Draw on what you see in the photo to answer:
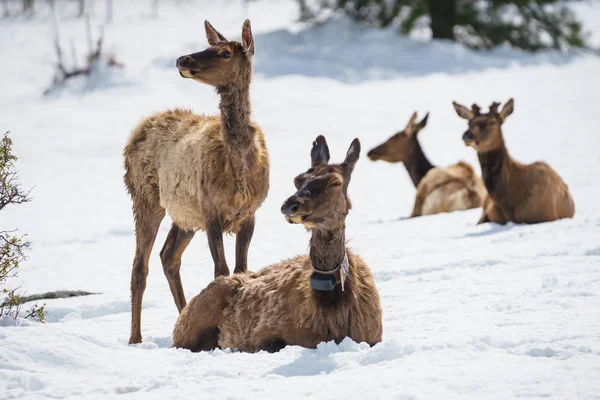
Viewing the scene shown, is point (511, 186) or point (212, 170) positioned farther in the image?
point (511, 186)

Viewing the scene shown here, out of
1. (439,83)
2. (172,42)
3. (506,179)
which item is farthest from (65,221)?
(172,42)

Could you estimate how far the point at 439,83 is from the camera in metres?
27.5

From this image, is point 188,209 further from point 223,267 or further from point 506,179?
point 506,179

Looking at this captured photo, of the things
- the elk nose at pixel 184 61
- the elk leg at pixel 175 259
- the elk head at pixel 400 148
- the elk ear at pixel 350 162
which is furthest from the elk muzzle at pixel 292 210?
the elk head at pixel 400 148

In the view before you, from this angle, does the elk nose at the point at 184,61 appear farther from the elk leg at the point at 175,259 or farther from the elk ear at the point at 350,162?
the elk ear at the point at 350,162

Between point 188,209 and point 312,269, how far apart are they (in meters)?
2.49

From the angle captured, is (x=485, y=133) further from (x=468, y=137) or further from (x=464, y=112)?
(x=464, y=112)

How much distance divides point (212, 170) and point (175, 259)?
4.85 ft

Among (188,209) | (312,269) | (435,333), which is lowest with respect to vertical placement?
(435,333)

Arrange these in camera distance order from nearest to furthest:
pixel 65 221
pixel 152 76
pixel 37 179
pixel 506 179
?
pixel 506 179
pixel 65 221
pixel 37 179
pixel 152 76

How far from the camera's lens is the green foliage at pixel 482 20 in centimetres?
3105

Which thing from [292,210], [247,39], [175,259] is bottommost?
[175,259]

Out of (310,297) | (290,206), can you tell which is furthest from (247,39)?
(290,206)

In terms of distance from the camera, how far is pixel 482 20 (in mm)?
31484
